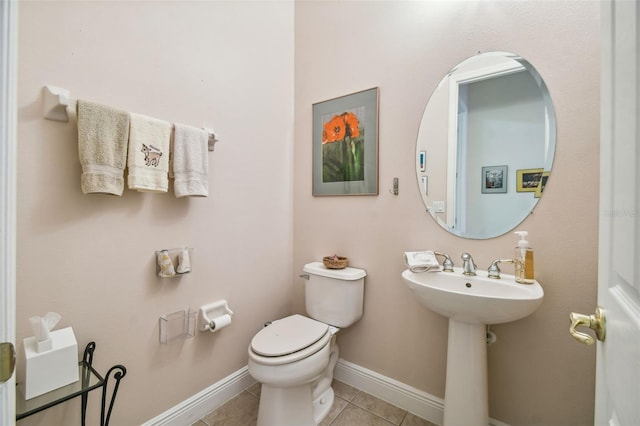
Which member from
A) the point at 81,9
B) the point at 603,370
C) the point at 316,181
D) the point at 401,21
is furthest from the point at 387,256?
the point at 81,9

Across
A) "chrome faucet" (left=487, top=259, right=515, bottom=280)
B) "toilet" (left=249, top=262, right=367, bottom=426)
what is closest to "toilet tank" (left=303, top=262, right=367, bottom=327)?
"toilet" (left=249, top=262, right=367, bottom=426)

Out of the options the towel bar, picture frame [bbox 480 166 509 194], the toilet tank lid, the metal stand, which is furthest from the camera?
the toilet tank lid

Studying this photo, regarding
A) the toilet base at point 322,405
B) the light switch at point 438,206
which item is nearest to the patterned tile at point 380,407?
the toilet base at point 322,405

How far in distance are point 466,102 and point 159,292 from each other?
1.79m

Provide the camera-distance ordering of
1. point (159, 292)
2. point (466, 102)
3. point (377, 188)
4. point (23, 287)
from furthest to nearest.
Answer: point (377, 188) → point (466, 102) → point (159, 292) → point (23, 287)

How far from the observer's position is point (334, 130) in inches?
72.0

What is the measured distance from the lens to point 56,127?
1.00 metres

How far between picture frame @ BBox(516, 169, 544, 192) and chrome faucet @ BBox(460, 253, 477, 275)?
1.26 feet

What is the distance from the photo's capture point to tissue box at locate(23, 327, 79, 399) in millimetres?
855

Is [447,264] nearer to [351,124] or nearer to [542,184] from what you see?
[542,184]

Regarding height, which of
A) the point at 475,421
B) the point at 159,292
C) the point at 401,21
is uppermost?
the point at 401,21

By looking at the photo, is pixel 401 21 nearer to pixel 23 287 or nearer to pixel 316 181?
pixel 316 181

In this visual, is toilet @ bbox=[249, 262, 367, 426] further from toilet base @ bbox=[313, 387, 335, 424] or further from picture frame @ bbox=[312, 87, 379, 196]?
picture frame @ bbox=[312, 87, 379, 196]

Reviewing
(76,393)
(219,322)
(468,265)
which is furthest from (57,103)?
(468,265)
